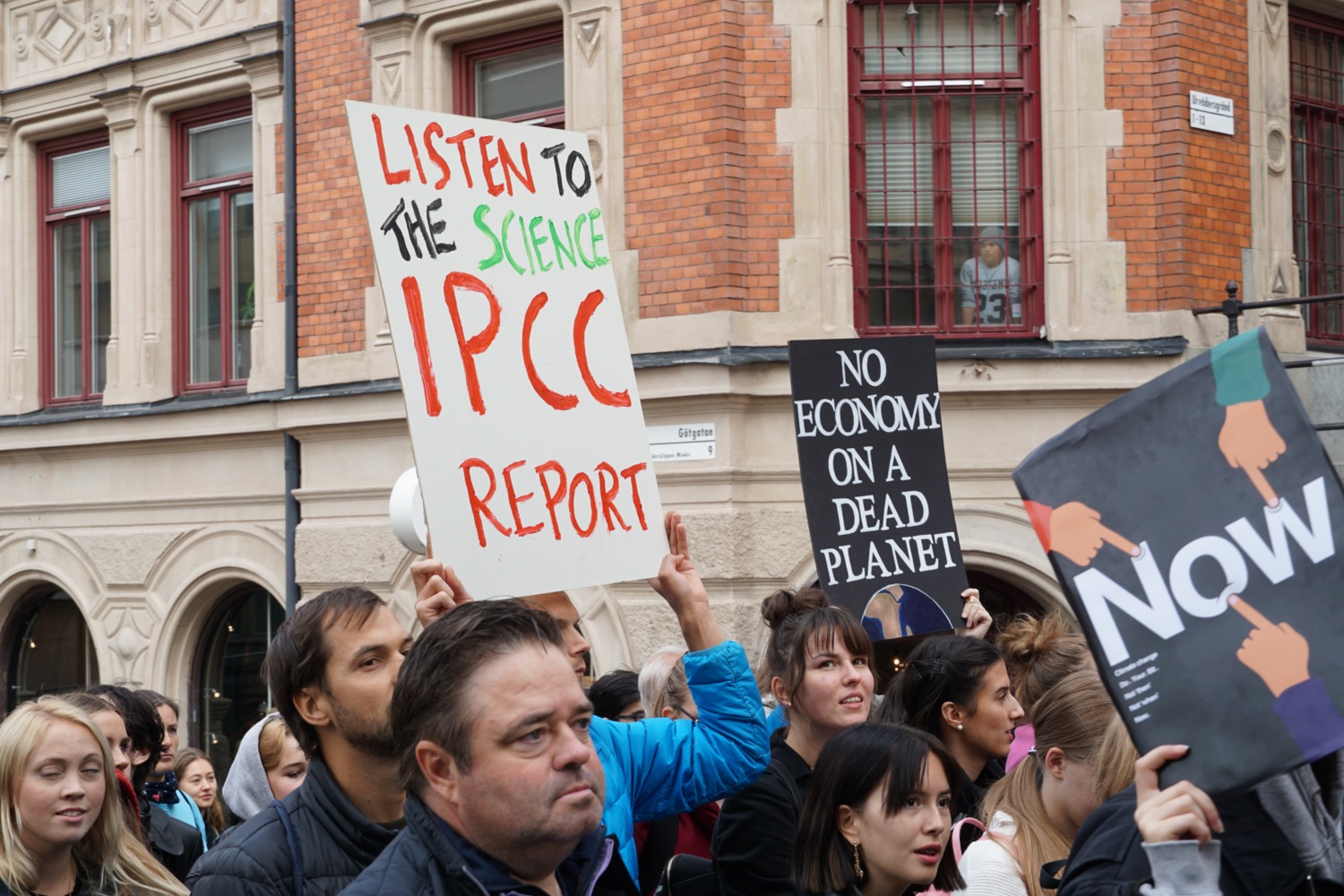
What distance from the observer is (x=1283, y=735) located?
254cm

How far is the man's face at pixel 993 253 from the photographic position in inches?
480

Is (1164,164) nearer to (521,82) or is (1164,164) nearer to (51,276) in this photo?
(521,82)

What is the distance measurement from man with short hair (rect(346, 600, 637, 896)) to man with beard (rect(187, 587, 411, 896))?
77cm

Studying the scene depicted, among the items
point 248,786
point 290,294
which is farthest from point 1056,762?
point 290,294

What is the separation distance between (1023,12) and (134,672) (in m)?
9.33

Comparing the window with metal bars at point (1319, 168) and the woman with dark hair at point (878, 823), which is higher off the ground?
the window with metal bars at point (1319, 168)

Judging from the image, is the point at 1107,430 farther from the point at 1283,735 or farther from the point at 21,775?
the point at 21,775

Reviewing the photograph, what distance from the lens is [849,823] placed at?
415 centimetres

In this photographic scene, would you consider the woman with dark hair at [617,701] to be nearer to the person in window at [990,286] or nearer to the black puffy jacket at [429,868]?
the black puffy jacket at [429,868]

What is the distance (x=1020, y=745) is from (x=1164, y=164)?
716 centimetres

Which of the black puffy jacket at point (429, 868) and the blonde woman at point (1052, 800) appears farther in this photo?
the blonde woman at point (1052, 800)

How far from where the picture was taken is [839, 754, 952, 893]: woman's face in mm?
4105

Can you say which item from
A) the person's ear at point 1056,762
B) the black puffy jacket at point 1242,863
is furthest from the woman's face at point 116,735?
the black puffy jacket at point 1242,863

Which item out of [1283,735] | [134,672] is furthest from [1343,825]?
[134,672]
